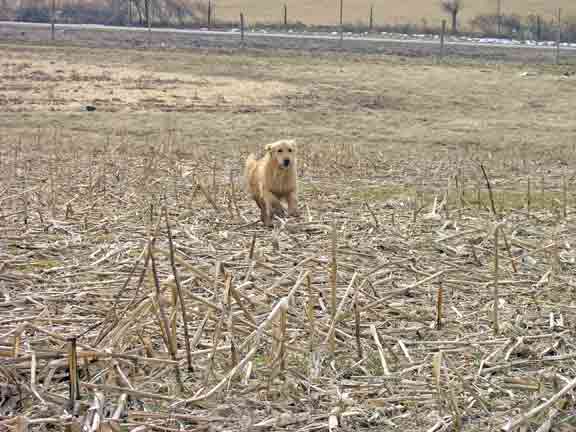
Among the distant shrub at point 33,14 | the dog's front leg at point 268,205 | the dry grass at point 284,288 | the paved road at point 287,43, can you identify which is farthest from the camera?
the distant shrub at point 33,14

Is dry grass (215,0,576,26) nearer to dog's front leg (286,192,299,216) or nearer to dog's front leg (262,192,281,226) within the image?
dog's front leg (286,192,299,216)

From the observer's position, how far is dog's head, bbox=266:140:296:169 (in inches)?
439

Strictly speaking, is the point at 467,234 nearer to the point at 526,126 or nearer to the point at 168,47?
the point at 526,126

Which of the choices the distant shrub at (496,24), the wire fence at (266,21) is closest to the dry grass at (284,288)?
the wire fence at (266,21)

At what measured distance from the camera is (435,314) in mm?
7047

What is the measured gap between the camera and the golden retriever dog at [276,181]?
10.9 meters

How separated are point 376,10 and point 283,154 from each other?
196 feet

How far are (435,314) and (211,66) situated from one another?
80.2 ft

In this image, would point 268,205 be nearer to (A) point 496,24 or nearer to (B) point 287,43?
(B) point 287,43

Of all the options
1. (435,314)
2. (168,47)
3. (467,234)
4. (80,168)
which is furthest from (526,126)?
(168,47)

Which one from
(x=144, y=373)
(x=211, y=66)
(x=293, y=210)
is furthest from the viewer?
(x=211, y=66)

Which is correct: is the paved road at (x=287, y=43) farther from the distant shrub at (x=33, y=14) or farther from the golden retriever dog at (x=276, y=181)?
the golden retriever dog at (x=276, y=181)

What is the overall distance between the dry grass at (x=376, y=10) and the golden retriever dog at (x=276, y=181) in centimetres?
5099

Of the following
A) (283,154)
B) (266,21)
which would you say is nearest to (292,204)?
(283,154)
